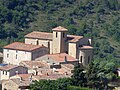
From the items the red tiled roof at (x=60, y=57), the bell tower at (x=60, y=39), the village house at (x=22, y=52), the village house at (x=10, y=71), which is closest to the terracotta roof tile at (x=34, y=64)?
the village house at (x=10, y=71)

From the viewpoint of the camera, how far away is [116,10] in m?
116

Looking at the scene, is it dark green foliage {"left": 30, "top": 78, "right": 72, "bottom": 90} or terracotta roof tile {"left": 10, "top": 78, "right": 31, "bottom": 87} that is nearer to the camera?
dark green foliage {"left": 30, "top": 78, "right": 72, "bottom": 90}

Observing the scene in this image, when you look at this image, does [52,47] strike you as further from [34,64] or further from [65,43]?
[34,64]

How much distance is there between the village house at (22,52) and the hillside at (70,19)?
25298 millimetres

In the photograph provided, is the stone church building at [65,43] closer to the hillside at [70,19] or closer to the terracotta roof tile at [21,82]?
the terracotta roof tile at [21,82]

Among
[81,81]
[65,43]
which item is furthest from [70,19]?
[81,81]

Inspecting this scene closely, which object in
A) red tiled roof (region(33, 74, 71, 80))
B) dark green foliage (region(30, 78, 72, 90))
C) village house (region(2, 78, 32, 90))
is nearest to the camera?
dark green foliage (region(30, 78, 72, 90))

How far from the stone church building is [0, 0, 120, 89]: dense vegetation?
25.5 meters

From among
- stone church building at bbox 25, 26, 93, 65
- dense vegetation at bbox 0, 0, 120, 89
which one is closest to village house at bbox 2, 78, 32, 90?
stone church building at bbox 25, 26, 93, 65

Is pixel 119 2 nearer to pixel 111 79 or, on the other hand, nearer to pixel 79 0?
pixel 79 0

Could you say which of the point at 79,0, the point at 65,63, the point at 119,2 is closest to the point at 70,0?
the point at 79,0

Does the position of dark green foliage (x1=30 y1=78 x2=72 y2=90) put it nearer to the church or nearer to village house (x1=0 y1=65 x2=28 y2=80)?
village house (x1=0 y1=65 x2=28 y2=80)

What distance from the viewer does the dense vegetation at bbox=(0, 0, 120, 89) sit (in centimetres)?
9488

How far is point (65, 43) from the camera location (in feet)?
204
